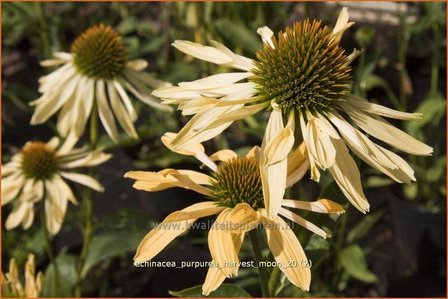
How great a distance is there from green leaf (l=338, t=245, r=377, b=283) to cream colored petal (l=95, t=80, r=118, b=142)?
1.86ft

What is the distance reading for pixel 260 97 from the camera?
2.09 feet

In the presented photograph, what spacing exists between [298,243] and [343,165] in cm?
9

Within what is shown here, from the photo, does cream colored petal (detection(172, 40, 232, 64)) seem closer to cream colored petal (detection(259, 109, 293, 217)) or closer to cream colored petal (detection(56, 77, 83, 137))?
cream colored petal (detection(259, 109, 293, 217))

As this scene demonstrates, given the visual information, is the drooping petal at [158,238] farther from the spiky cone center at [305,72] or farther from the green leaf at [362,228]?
the green leaf at [362,228]

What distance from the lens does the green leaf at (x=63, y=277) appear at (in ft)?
3.50

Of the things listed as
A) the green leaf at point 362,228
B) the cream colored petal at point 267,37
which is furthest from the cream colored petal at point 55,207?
the green leaf at point 362,228

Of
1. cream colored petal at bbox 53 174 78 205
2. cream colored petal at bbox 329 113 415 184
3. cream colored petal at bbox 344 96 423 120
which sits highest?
cream colored petal at bbox 344 96 423 120

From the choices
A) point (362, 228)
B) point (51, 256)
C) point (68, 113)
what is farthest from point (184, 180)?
point (362, 228)

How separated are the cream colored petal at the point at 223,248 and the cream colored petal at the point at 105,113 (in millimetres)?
449

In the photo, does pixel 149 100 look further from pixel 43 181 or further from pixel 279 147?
pixel 279 147

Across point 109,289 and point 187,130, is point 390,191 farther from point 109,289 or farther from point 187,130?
point 187,130

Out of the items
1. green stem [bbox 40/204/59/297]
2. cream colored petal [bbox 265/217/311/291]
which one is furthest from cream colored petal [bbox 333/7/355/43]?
green stem [bbox 40/204/59/297]

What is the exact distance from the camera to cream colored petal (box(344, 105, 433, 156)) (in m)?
0.61

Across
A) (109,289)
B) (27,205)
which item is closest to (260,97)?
(27,205)
